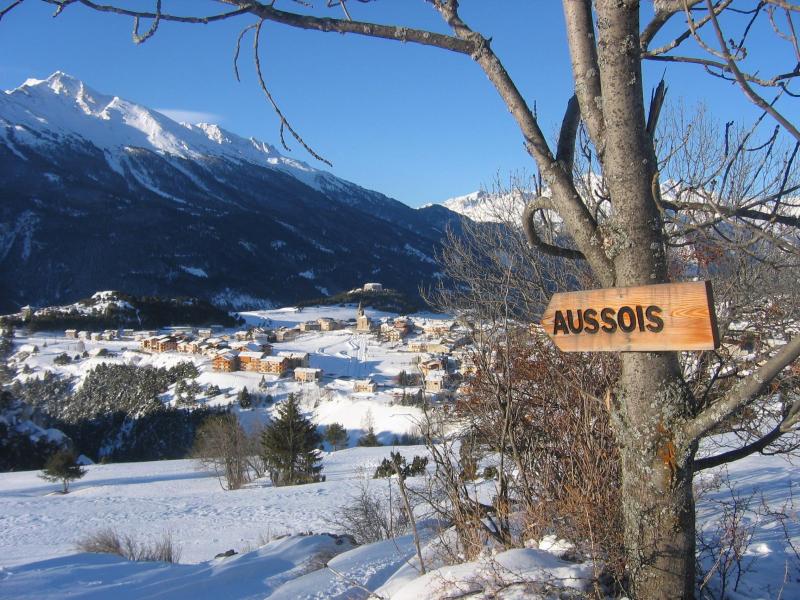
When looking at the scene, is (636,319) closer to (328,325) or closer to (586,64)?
(586,64)

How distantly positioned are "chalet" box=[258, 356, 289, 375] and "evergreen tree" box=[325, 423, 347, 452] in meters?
16.6

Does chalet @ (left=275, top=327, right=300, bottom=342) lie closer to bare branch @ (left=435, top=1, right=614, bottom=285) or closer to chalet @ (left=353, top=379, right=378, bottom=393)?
chalet @ (left=353, top=379, right=378, bottom=393)

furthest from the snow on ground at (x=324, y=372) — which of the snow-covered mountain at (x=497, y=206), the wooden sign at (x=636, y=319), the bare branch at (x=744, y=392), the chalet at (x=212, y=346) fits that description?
the bare branch at (x=744, y=392)

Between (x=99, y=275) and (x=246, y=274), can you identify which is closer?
(x=99, y=275)

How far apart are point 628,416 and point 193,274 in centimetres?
12771

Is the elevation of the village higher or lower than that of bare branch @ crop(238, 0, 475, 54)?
higher

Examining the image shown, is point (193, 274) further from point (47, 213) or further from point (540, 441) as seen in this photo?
point (540, 441)

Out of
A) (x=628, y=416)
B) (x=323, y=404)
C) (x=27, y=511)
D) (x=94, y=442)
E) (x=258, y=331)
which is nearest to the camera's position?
(x=628, y=416)

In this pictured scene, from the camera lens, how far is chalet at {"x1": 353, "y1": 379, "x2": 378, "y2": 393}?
1539 inches

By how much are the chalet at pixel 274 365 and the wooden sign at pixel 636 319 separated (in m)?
45.8

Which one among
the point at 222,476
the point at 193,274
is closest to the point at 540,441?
the point at 222,476

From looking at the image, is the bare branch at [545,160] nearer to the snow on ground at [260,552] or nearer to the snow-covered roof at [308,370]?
the snow on ground at [260,552]

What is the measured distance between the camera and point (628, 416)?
182 cm

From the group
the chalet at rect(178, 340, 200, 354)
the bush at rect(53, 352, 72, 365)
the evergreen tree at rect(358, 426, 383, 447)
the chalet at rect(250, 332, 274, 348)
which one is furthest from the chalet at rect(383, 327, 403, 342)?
the bush at rect(53, 352, 72, 365)
